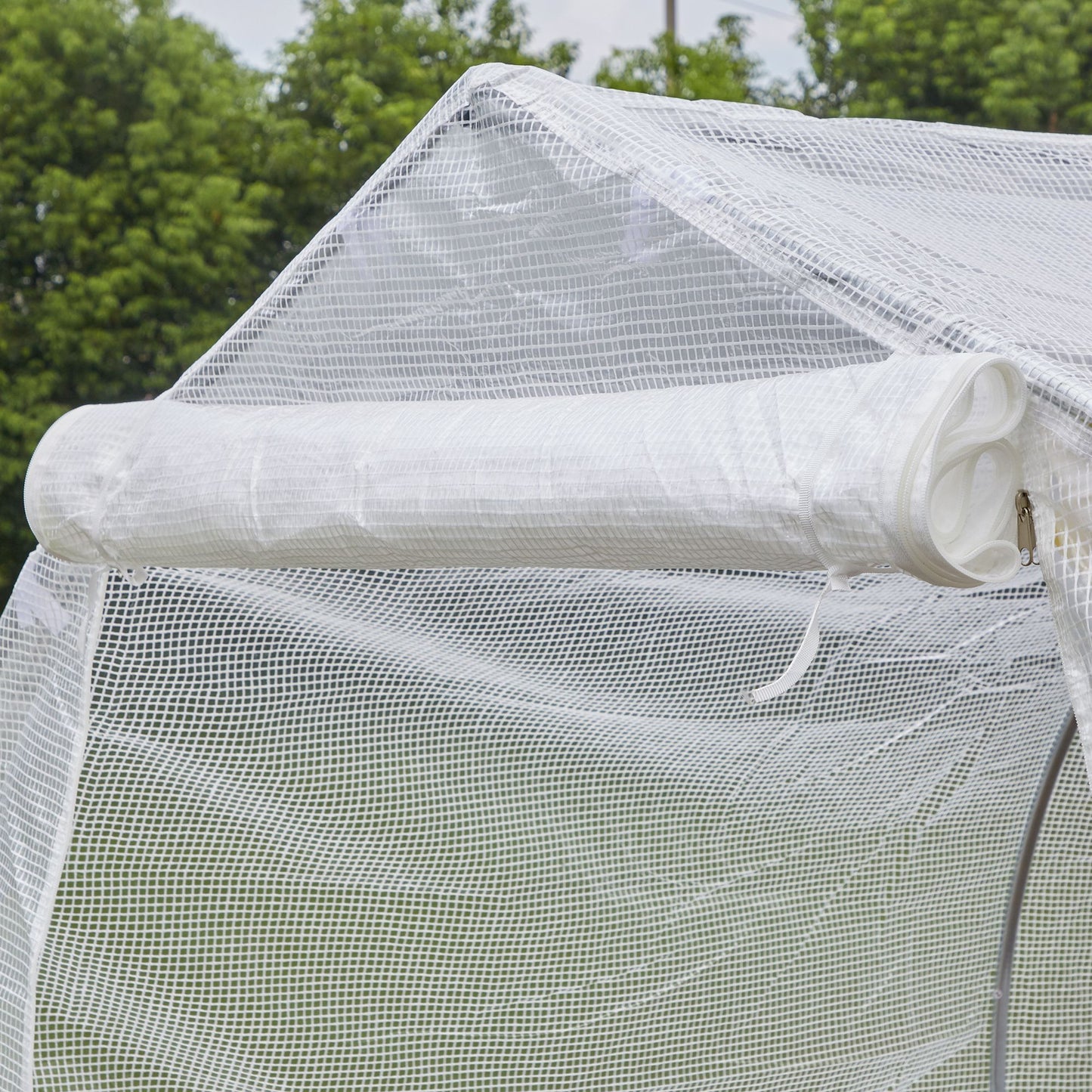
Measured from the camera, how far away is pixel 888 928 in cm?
247

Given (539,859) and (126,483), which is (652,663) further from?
(126,483)

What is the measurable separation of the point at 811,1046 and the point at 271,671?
1174 millimetres

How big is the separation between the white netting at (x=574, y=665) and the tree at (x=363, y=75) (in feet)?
21.5

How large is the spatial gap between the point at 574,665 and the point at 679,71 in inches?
350

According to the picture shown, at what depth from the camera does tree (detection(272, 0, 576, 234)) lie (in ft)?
27.8

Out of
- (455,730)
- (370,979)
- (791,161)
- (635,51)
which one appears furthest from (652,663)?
(635,51)

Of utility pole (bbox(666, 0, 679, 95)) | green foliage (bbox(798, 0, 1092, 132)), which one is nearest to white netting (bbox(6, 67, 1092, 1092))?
green foliage (bbox(798, 0, 1092, 132))

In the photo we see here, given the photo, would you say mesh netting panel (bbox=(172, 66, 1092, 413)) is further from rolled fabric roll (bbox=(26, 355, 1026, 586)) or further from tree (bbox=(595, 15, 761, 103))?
tree (bbox=(595, 15, 761, 103))

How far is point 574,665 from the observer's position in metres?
2.21

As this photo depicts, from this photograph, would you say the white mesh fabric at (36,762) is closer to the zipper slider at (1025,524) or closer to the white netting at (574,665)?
the white netting at (574,665)

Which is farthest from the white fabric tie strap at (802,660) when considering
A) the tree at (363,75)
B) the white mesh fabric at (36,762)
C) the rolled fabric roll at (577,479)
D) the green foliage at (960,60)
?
the green foliage at (960,60)

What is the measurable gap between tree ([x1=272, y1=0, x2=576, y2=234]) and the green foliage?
A: 1902 millimetres

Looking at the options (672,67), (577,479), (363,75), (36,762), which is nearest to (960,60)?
(672,67)

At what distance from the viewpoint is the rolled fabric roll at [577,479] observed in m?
0.98
